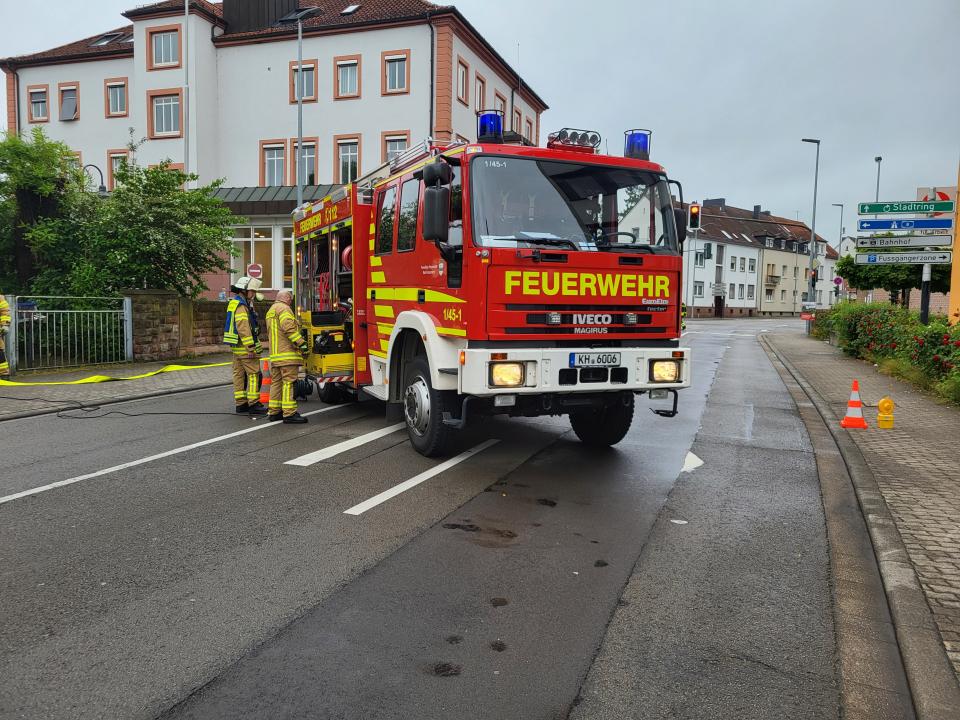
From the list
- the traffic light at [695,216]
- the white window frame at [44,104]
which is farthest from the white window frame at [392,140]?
the traffic light at [695,216]

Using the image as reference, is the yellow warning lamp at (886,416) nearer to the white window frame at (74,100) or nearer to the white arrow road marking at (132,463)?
the white arrow road marking at (132,463)

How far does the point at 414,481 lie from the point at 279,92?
30.5 metres

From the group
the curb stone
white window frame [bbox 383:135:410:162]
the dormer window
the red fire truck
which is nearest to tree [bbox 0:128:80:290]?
the red fire truck

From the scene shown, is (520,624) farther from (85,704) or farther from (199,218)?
(199,218)

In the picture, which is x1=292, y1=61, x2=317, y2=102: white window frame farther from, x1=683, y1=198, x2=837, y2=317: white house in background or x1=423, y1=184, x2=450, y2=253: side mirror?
x1=683, y1=198, x2=837, y2=317: white house in background

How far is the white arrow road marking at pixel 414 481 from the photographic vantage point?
571 cm

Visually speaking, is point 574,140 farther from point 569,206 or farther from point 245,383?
point 245,383

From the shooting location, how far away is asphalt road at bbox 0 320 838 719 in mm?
3131

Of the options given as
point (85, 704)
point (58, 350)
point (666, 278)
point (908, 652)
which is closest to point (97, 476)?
point (85, 704)

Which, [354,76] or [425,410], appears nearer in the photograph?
[425,410]

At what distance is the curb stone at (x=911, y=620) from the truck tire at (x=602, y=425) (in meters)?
2.19

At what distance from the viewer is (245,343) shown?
9.77 meters

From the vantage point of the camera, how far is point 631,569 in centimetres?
458

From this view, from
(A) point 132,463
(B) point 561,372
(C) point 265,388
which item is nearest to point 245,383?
(C) point 265,388
